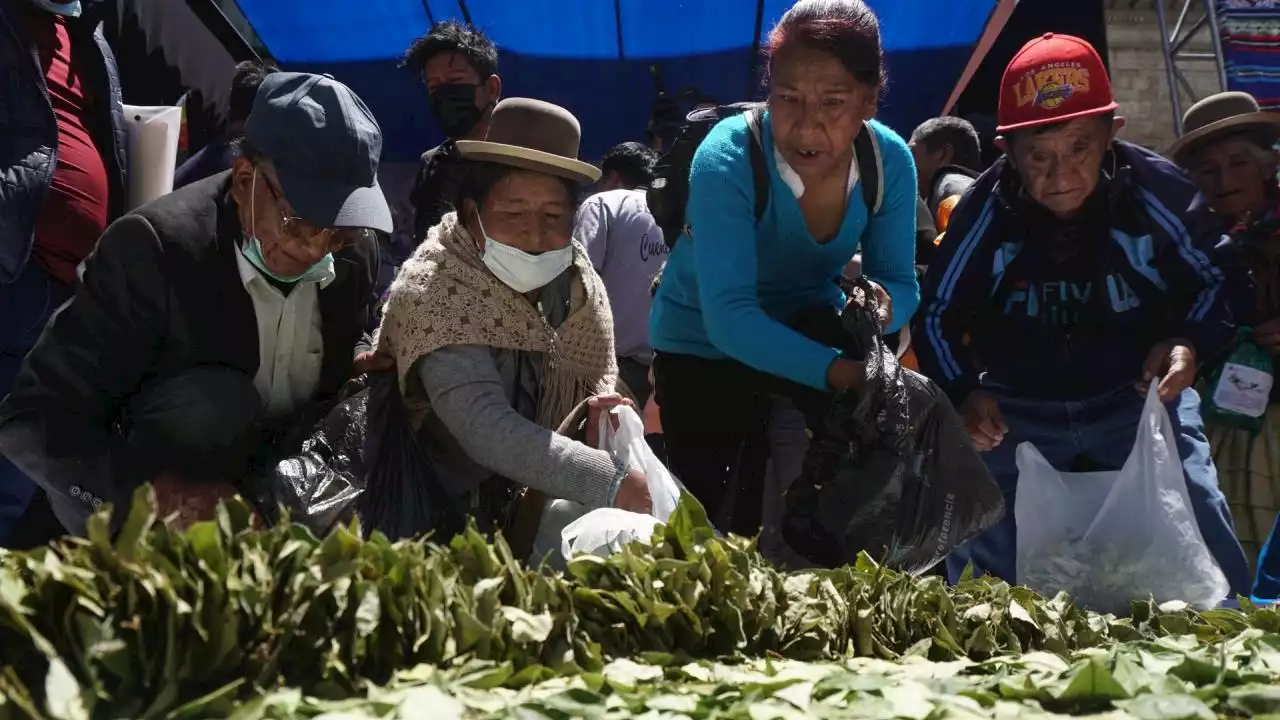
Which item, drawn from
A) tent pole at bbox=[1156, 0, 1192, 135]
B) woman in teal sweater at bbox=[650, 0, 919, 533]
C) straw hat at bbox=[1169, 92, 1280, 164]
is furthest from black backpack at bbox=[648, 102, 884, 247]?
tent pole at bbox=[1156, 0, 1192, 135]

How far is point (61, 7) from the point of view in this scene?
291 cm

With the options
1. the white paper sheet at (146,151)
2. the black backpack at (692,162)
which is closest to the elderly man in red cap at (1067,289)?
the black backpack at (692,162)

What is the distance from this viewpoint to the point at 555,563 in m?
2.53

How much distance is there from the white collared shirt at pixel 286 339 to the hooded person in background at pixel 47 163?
0.62 metres

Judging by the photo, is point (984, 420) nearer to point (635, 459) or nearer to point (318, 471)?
point (635, 459)

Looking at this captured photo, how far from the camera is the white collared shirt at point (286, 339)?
2.47 m

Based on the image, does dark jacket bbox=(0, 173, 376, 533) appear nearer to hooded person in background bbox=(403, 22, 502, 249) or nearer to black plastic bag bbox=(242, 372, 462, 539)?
black plastic bag bbox=(242, 372, 462, 539)

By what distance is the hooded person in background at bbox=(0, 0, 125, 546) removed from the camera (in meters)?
2.74

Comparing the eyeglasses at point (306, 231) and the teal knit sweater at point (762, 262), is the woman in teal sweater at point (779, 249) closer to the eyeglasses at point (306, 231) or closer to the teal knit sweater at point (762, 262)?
the teal knit sweater at point (762, 262)

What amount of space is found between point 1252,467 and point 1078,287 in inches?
51.4

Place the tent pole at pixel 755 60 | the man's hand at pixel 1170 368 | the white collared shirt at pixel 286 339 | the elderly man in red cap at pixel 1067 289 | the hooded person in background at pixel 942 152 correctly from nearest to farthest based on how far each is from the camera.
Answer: the white collared shirt at pixel 286 339 → the man's hand at pixel 1170 368 → the elderly man in red cap at pixel 1067 289 → the hooded person in background at pixel 942 152 → the tent pole at pixel 755 60

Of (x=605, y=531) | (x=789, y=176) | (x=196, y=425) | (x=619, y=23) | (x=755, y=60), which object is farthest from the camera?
(x=755, y=60)

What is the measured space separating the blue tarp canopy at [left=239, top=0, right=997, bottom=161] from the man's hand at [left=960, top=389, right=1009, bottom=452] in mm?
2699

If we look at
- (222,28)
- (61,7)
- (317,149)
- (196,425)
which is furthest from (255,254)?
(222,28)
